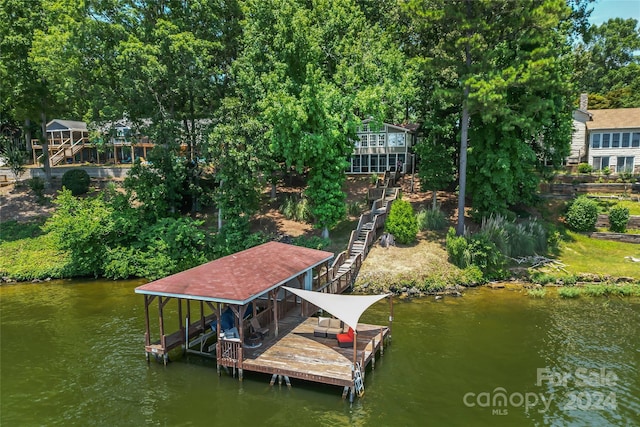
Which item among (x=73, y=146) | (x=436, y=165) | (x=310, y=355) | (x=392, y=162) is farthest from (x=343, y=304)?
(x=73, y=146)

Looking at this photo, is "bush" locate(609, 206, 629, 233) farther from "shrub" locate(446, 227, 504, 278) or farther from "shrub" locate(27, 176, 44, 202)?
"shrub" locate(27, 176, 44, 202)

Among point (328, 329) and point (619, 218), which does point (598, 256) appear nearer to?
point (619, 218)

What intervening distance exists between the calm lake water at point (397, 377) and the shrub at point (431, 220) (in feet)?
29.0

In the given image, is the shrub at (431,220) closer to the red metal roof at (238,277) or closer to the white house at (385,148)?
the white house at (385,148)

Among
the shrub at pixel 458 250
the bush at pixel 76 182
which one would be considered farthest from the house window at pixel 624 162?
the bush at pixel 76 182

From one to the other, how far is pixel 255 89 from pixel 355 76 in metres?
5.97

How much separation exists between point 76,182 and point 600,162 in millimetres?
46681

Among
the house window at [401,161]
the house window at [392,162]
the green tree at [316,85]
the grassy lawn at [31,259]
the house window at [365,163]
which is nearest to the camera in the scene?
the green tree at [316,85]

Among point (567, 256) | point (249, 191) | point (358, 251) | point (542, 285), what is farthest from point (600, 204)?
point (249, 191)

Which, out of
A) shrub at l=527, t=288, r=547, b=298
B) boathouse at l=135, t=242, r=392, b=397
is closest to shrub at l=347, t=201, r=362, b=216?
shrub at l=527, t=288, r=547, b=298

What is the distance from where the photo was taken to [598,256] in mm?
25297

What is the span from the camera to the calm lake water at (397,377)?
41.0 ft

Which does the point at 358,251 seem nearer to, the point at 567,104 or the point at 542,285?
the point at 542,285

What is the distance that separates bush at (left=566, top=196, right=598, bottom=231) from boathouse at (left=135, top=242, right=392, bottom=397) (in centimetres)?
1809
